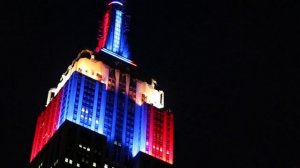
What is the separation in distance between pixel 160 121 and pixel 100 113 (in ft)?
68.6

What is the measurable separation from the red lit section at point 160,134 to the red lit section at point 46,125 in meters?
27.5

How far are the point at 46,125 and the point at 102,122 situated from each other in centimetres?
1875

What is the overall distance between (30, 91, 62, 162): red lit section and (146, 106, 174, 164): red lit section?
27.5m

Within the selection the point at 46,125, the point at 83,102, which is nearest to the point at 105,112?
the point at 83,102

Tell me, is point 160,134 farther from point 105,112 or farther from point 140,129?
point 105,112

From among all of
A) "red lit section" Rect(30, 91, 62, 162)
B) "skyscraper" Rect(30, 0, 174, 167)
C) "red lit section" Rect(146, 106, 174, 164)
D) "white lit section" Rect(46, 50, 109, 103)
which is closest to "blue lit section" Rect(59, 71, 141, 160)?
"skyscraper" Rect(30, 0, 174, 167)

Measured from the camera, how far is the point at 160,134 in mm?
192000

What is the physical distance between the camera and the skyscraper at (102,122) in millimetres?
173000

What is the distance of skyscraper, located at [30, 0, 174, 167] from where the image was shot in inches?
6811

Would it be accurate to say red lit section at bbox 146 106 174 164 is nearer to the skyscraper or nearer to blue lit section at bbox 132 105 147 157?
the skyscraper

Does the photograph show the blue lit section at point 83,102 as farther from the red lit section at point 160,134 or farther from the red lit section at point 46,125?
the red lit section at point 160,134

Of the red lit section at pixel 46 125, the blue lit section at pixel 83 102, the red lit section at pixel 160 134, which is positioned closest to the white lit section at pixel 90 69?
the blue lit section at pixel 83 102

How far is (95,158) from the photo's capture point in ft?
560

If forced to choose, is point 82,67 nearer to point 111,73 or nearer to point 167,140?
point 111,73
